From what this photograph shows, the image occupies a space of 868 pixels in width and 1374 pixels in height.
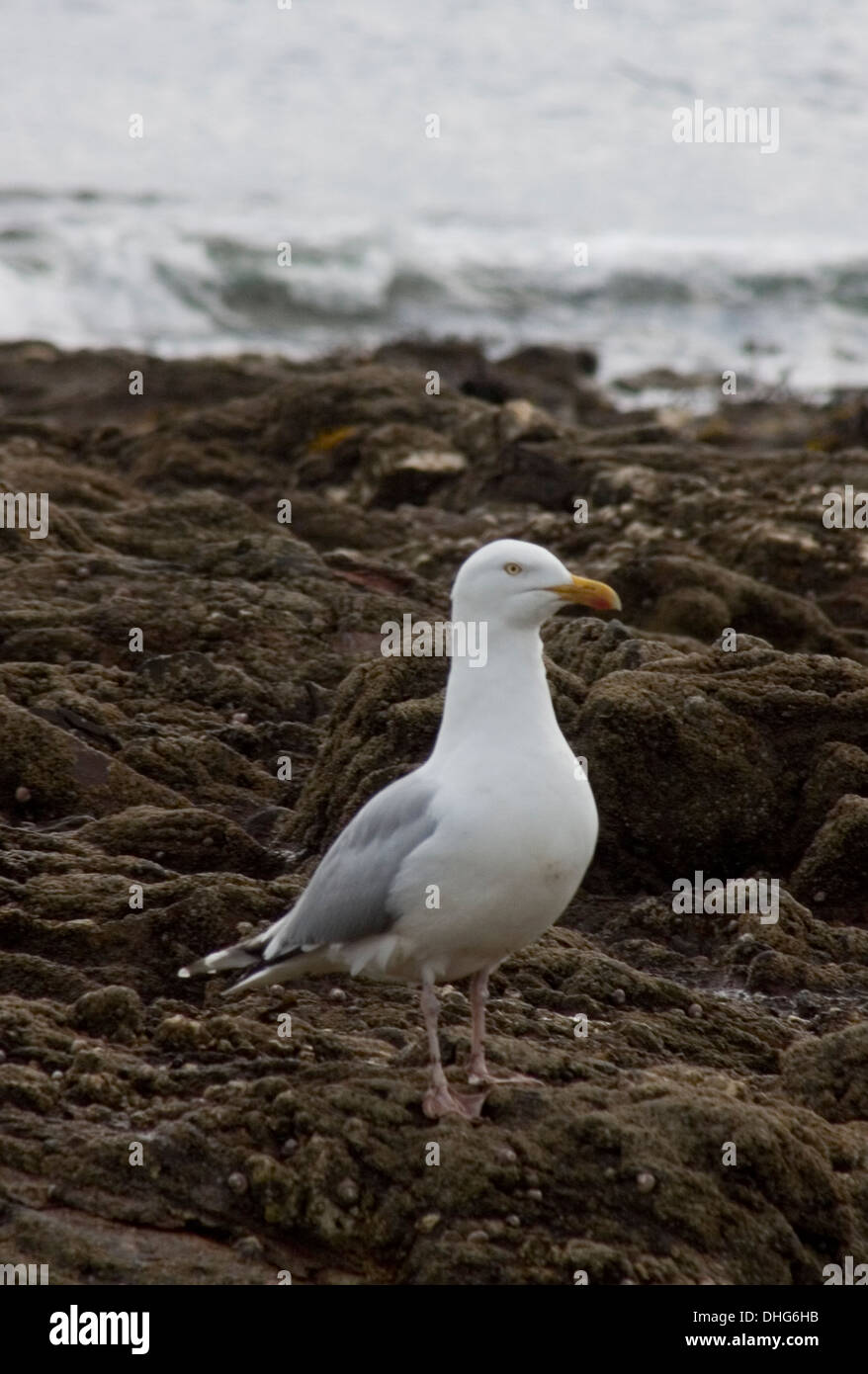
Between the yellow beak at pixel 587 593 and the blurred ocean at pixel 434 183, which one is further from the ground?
the blurred ocean at pixel 434 183

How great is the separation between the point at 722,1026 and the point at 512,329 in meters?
28.9

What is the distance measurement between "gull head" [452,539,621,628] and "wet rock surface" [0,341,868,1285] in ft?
4.06

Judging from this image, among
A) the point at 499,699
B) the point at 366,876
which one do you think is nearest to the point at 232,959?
the point at 366,876

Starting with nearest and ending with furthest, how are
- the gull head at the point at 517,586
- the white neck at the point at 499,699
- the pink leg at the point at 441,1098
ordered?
the pink leg at the point at 441,1098 < the white neck at the point at 499,699 < the gull head at the point at 517,586

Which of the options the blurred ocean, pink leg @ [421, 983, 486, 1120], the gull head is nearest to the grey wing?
pink leg @ [421, 983, 486, 1120]

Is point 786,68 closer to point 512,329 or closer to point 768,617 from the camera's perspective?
point 512,329

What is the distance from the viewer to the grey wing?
5301 millimetres

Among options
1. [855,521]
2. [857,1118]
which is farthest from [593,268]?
[857,1118]

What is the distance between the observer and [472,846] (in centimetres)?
516

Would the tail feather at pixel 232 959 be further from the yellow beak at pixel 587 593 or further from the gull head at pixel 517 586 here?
the yellow beak at pixel 587 593

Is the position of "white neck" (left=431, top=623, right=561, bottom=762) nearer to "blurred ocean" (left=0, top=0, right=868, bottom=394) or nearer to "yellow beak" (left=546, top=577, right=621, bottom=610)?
"yellow beak" (left=546, top=577, right=621, bottom=610)

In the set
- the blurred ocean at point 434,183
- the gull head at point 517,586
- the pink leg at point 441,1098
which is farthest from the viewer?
the blurred ocean at point 434,183

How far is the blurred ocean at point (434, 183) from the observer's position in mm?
34000

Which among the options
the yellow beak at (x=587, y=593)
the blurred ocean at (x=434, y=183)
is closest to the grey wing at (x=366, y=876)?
the yellow beak at (x=587, y=593)
